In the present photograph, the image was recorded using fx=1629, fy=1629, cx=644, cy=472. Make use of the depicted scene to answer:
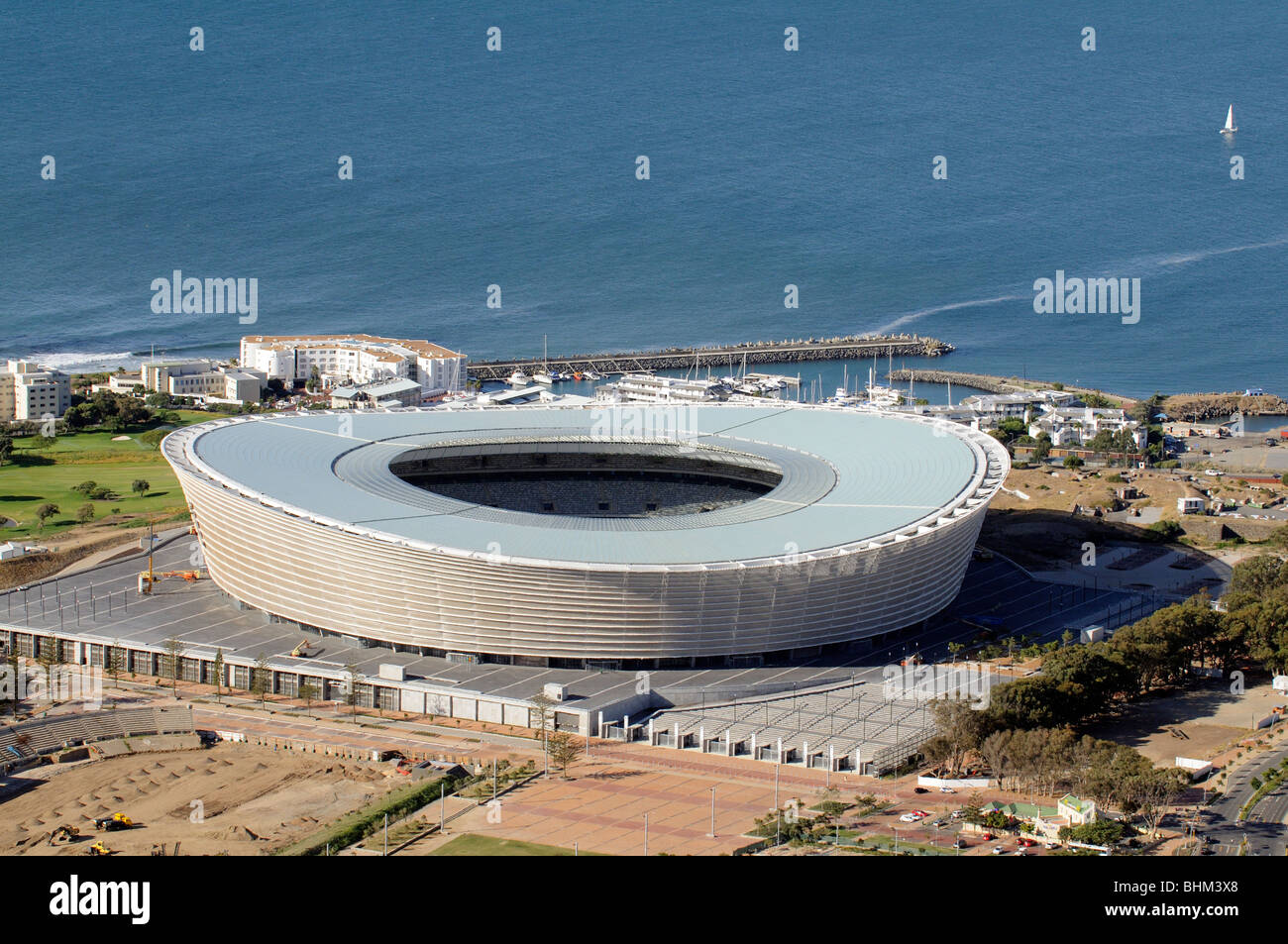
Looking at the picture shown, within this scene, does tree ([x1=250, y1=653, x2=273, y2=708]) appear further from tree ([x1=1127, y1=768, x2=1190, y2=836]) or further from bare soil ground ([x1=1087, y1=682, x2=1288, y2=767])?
tree ([x1=1127, y1=768, x2=1190, y2=836])

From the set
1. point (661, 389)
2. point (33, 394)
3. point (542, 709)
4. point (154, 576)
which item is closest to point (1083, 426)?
point (661, 389)

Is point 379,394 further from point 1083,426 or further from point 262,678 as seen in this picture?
point 262,678

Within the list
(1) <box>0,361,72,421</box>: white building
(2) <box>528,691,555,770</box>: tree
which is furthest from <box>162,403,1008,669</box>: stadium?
(1) <box>0,361,72,421</box>: white building

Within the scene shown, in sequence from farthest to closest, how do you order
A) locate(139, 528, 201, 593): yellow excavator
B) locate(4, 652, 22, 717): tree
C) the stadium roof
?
1. locate(139, 528, 201, 593): yellow excavator
2. the stadium roof
3. locate(4, 652, 22, 717): tree

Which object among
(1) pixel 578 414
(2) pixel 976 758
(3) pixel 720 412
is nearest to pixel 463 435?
(1) pixel 578 414

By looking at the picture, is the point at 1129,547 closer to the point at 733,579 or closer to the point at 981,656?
the point at 981,656

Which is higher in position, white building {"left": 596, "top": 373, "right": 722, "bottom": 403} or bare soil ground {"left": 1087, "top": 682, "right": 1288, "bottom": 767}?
white building {"left": 596, "top": 373, "right": 722, "bottom": 403}

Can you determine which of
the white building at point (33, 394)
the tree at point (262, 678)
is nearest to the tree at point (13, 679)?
the tree at point (262, 678)

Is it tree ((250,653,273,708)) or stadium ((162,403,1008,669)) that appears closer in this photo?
stadium ((162,403,1008,669))

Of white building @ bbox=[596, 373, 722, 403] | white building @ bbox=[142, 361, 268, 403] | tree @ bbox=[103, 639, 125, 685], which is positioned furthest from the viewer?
white building @ bbox=[142, 361, 268, 403]
